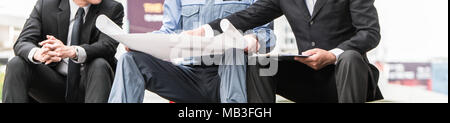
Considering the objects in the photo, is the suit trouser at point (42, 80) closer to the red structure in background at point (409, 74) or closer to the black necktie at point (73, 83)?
the black necktie at point (73, 83)

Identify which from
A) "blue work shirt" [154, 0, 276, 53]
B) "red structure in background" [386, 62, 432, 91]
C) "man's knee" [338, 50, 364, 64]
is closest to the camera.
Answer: "man's knee" [338, 50, 364, 64]

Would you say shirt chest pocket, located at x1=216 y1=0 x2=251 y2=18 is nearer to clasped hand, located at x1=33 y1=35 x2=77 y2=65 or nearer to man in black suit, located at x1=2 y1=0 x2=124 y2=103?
man in black suit, located at x1=2 y1=0 x2=124 y2=103

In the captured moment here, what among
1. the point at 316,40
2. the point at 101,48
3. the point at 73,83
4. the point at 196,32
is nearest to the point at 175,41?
the point at 196,32

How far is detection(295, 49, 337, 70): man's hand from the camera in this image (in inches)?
62.7

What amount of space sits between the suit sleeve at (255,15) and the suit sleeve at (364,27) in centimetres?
39

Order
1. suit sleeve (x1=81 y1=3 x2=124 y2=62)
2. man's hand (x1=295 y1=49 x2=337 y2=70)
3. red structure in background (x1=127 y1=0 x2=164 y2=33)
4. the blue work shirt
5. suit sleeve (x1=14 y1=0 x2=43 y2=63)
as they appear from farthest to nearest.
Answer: red structure in background (x1=127 y1=0 x2=164 y2=33) < the blue work shirt < suit sleeve (x1=14 y1=0 x2=43 y2=63) < suit sleeve (x1=81 y1=3 x2=124 y2=62) < man's hand (x1=295 y1=49 x2=337 y2=70)

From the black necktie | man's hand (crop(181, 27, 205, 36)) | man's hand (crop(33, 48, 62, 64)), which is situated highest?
man's hand (crop(181, 27, 205, 36))

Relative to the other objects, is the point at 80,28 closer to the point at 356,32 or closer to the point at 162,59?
the point at 162,59

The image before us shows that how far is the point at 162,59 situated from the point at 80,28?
19.3 inches

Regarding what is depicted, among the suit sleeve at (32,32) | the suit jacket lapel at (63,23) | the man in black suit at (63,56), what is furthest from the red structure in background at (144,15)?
the suit sleeve at (32,32)

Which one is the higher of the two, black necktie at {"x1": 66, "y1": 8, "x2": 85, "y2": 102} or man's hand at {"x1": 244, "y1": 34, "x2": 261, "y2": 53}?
man's hand at {"x1": 244, "y1": 34, "x2": 261, "y2": 53}

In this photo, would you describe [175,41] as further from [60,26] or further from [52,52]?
[60,26]

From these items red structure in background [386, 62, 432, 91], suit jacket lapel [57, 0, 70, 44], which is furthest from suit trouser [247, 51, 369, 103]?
red structure in background [386, 62, 432, 91]

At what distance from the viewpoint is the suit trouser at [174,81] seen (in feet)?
5.04
